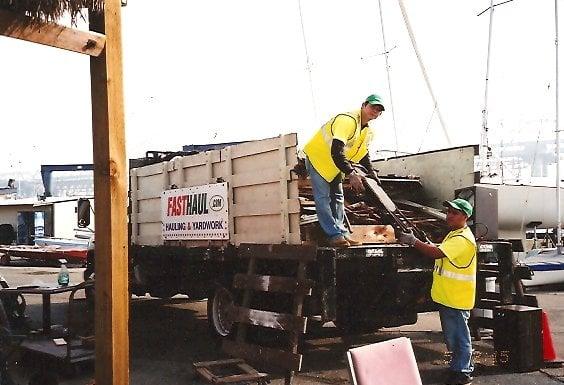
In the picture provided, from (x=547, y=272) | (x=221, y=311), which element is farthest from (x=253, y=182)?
(x=547, y=272)

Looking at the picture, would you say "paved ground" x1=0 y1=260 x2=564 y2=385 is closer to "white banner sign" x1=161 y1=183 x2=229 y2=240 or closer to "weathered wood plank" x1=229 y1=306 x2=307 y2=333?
"weathered wood plank" x1=229 y1=306 x2=307 y2=333

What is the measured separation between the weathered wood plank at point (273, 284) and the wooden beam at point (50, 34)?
2.88 meters

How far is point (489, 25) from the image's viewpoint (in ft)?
69.6

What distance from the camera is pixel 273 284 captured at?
19.3 ft

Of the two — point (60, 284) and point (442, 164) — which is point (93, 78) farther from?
point (442, 164)

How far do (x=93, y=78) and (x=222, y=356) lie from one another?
417cm

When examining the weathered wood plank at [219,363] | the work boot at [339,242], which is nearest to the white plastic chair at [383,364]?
the work boot at [339,242]

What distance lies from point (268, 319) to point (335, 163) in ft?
5.44

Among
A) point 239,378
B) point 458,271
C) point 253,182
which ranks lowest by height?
point 239,378

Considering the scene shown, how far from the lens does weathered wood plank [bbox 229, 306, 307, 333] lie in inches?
213

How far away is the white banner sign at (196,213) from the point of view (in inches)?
275

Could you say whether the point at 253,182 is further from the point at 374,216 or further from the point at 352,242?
the point at 374,216

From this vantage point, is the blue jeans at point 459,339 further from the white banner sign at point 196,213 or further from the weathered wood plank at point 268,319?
the white banner sign at point 196,213

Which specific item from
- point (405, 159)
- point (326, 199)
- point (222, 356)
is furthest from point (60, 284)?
point (405, 159)
